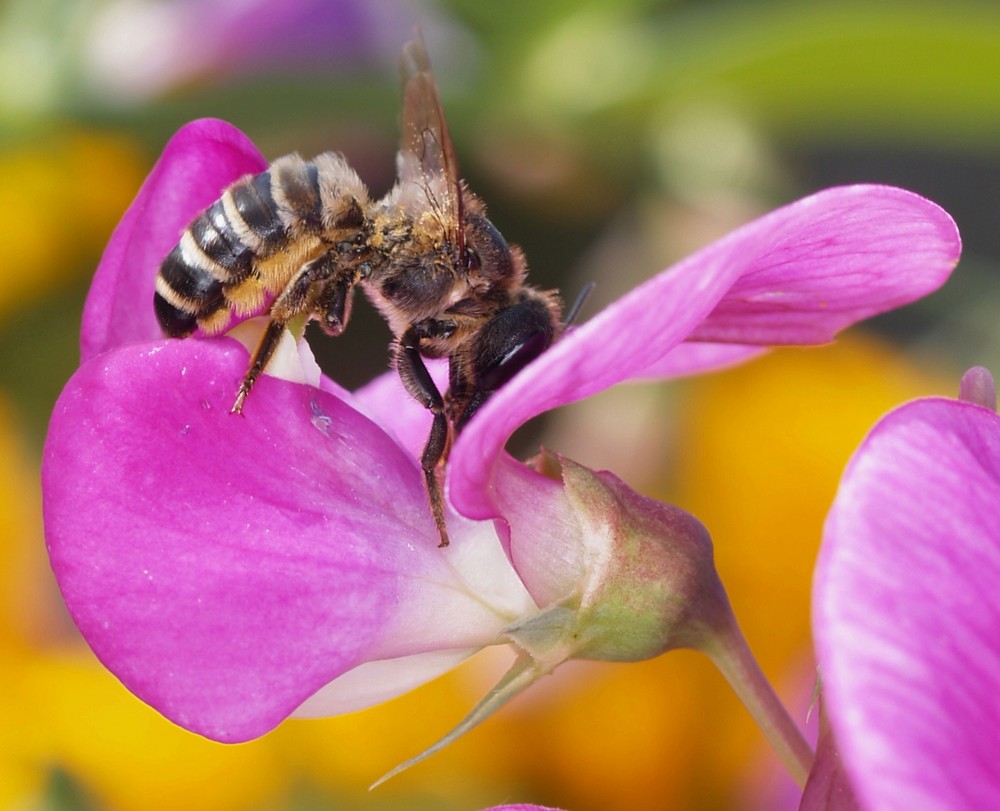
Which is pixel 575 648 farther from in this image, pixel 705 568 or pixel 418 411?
pixel 418 411

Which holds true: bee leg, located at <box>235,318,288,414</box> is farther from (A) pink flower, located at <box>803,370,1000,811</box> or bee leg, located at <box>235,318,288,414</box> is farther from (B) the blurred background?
(B) the blurred background

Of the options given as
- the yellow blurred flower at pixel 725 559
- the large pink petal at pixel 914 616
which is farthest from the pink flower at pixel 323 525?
the yellow blurred flower at pixel 725 559

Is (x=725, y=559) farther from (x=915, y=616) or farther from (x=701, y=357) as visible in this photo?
(x=915, y=616)

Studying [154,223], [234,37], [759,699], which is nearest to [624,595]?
[759,699]

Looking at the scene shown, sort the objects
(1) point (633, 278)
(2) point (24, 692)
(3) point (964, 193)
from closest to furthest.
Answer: (2) point (24, 692)
(1) point (633, 278)
(3) point (964, 193)

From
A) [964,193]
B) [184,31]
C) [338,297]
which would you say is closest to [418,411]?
[338,297]

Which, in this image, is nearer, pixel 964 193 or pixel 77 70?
pixel 77 70

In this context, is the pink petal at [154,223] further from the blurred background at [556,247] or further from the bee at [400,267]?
the blurred background at [556,247]
